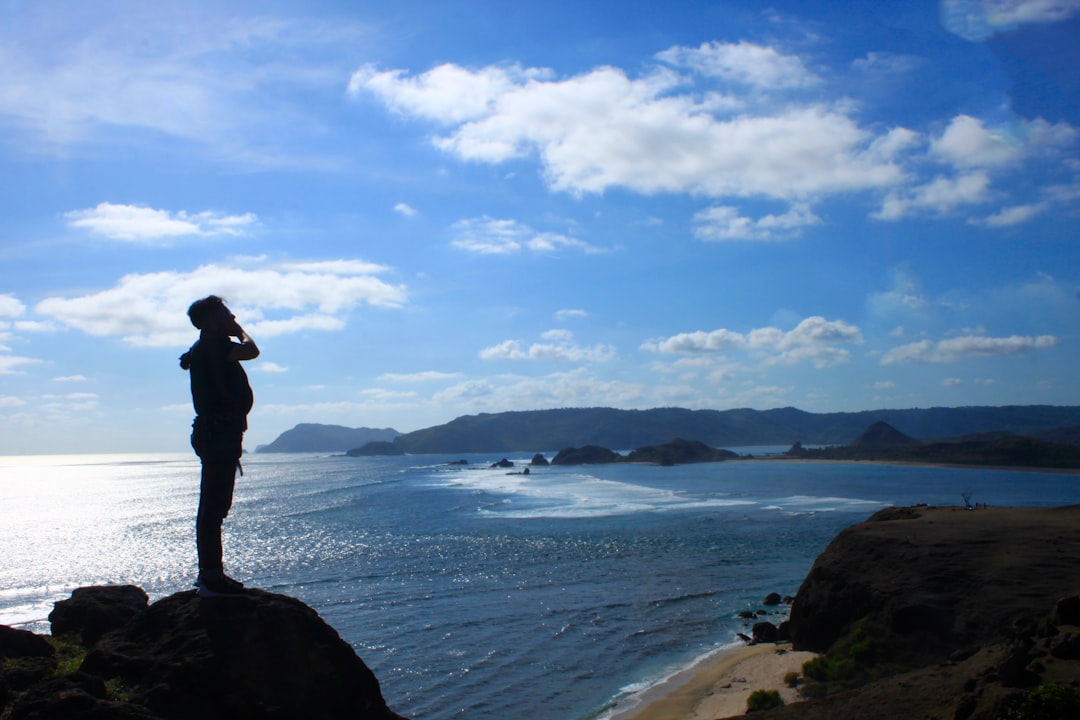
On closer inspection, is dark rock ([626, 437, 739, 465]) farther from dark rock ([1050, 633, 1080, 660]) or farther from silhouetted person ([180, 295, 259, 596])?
silhouetted person ([180, 295, 259, 596])

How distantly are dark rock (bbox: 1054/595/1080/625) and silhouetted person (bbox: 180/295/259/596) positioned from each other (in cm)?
1033

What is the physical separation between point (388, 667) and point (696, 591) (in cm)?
1352

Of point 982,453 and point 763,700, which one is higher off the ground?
point 763,700

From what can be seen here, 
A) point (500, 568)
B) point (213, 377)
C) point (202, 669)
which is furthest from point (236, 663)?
point (500, 568)

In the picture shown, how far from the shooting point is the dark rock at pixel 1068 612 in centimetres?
983

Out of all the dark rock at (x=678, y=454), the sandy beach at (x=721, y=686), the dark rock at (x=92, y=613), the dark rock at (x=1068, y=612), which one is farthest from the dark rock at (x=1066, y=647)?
the dark rock at (x=678, y=454)

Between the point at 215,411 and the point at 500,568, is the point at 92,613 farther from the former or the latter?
the point at 500,568

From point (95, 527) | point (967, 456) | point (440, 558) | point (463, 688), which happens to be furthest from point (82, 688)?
point (967, 456)

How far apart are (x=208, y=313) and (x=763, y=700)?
12.8 meters

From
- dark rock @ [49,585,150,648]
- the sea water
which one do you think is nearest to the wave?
the sea water

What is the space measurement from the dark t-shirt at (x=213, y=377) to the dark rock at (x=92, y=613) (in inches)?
88.9

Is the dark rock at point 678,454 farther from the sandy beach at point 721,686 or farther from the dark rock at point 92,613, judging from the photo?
the dark rock at point 92,613

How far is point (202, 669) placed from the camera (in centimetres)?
565

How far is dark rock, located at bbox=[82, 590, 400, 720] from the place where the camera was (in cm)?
556
